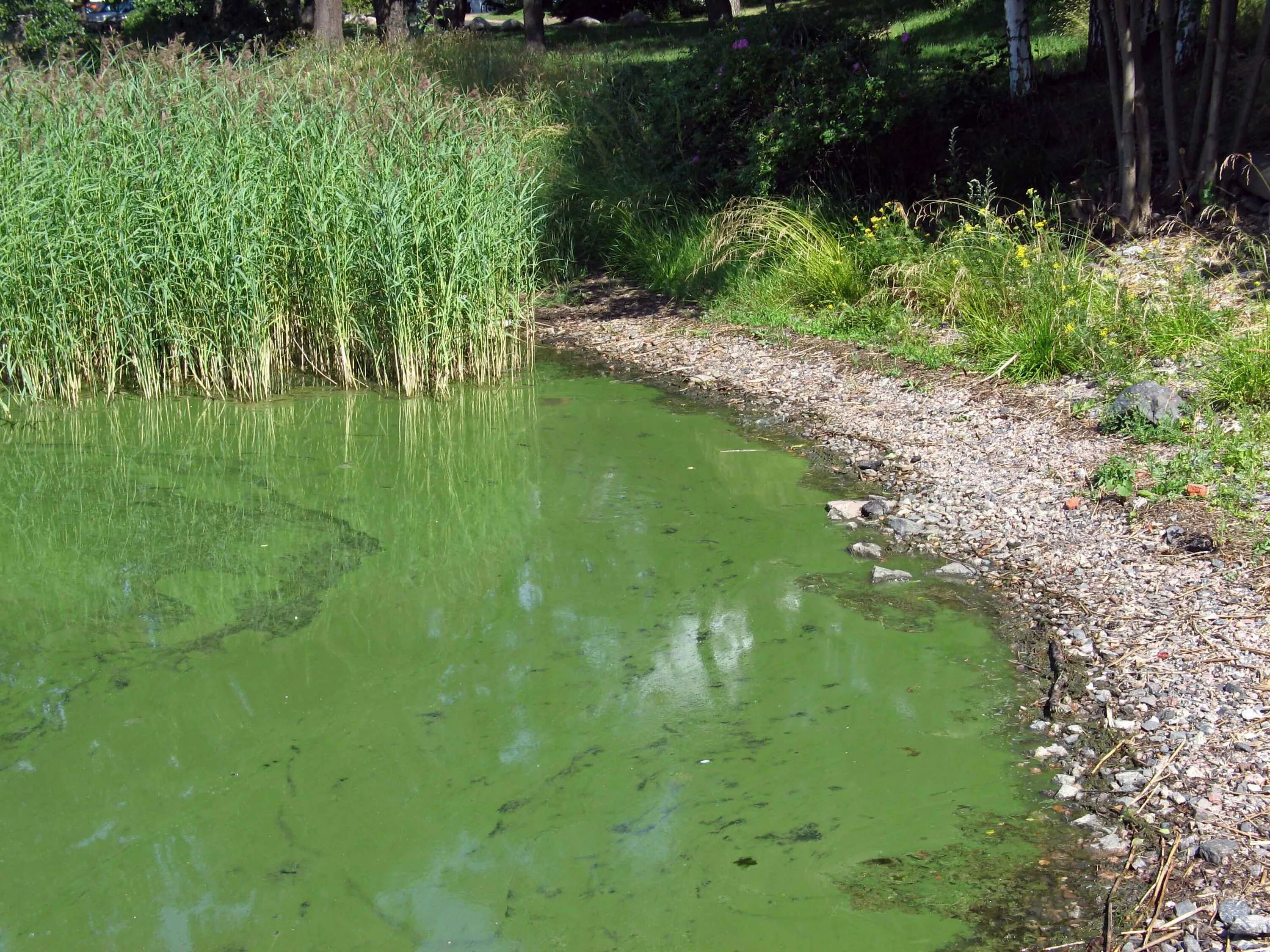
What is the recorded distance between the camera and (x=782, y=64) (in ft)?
30.6

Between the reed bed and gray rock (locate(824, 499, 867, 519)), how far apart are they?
307cm

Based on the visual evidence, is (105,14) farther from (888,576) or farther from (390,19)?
(888,576)

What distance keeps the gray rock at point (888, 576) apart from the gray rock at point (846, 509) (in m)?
0.66

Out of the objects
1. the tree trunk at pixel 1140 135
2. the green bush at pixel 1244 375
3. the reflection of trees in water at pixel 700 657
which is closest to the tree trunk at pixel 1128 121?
the tree trunk at pixel 1140 135

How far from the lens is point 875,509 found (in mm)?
5383

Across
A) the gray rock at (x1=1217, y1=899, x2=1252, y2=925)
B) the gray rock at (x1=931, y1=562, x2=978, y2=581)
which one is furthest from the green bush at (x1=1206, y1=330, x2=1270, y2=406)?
the gray rock at (x1=1217, y1=899, x2=1252, y2=925)

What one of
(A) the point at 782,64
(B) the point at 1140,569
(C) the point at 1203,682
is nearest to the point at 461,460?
(B) the point at 1140,569

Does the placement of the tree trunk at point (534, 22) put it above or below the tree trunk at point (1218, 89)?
above

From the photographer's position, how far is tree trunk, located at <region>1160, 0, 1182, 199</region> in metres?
7.58

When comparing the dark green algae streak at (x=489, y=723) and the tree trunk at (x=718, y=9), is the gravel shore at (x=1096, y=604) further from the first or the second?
the tree trunk at (x=718, y=9)

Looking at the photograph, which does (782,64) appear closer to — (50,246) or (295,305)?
(295,305)

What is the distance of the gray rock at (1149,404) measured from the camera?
18.1ft

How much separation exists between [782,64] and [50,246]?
568 cm

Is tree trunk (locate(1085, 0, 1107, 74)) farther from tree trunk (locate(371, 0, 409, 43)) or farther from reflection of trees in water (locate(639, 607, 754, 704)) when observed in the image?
tree trunk (locate(371, 0, 409, 43))
